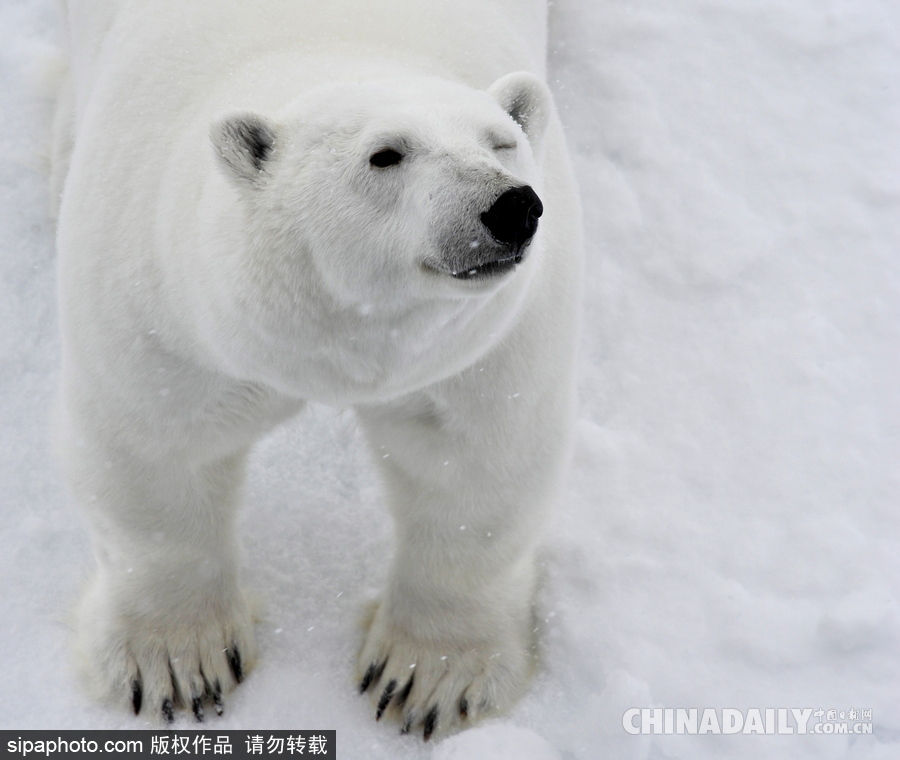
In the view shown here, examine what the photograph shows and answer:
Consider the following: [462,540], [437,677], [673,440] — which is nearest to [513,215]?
[462,540]

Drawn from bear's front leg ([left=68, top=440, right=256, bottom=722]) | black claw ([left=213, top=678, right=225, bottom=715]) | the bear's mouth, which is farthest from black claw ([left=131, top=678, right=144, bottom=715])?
the bear's mouth

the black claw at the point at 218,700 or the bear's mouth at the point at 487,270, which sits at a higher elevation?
the bear's mouth at the point at 487,270

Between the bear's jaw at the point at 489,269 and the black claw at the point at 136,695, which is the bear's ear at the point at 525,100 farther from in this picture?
the black claw at the point at 136,695

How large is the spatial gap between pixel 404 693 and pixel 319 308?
1.65 meters

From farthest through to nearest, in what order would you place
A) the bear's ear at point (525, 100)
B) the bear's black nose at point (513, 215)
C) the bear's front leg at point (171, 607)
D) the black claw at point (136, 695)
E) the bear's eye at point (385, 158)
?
the black claw at point (136, 695) < the bear's front leg at point (171, 607) < the bear's ear at point (525, 100) < the bear's eye at point (385, 158) < the bear's black nose at point (513, 215)

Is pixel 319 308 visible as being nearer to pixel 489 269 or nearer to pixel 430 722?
pixel 489 269

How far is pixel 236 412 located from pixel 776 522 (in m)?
1.99

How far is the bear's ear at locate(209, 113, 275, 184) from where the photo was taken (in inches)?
90.0

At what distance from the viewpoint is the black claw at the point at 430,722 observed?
3.47 meters

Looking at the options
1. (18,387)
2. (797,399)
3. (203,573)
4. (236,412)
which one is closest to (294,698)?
(203,573)

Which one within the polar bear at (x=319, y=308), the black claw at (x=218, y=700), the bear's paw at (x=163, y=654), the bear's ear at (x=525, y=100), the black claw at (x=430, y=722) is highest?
the bear's ear at (x=525, y=100)

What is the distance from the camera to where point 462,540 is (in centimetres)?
332

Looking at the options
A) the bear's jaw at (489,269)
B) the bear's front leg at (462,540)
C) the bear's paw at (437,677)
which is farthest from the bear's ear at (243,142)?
the bear's paw at (437,677)

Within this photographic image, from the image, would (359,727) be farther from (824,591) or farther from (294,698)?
(824,591)
